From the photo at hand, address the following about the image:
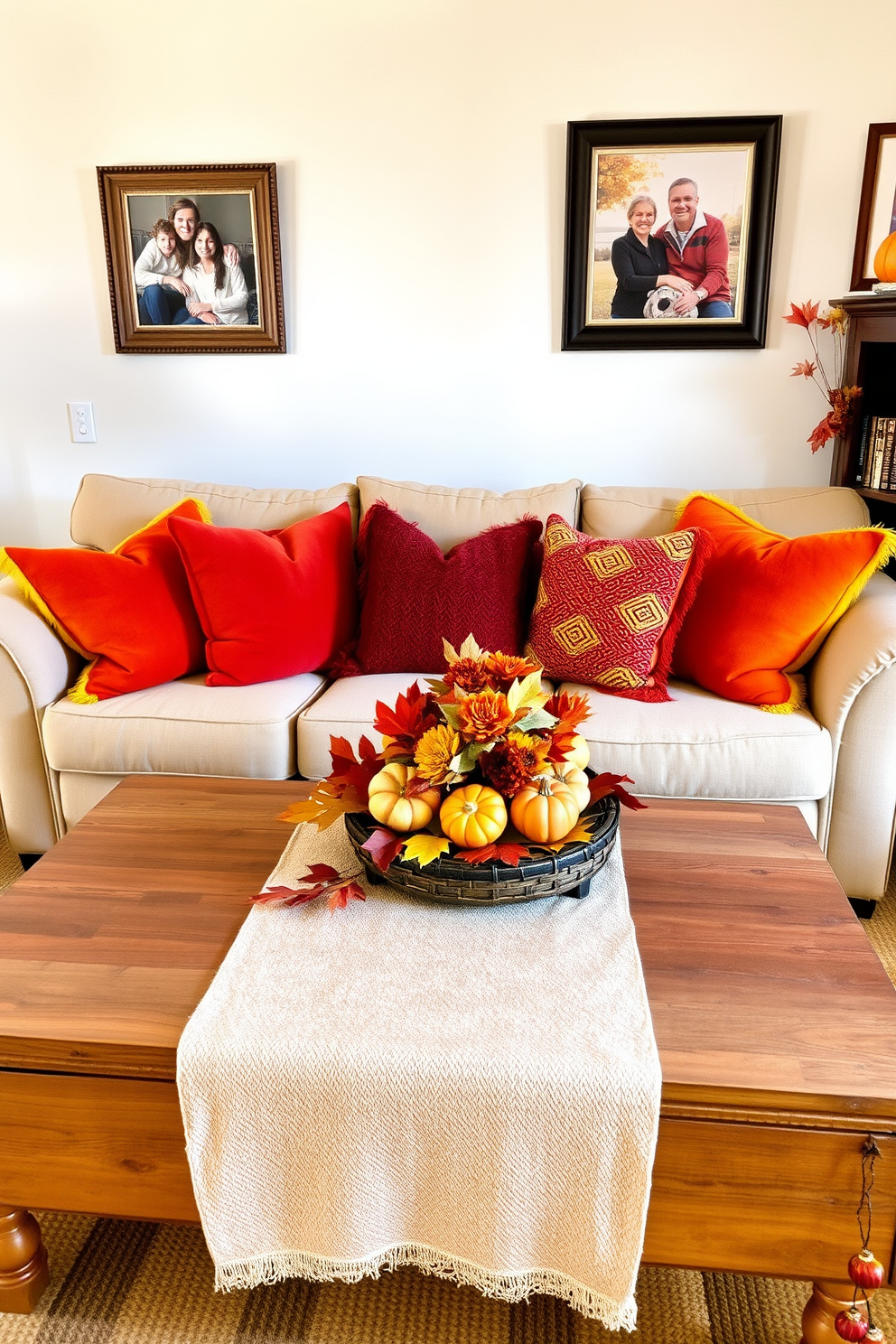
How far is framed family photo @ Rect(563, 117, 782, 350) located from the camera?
2699 millimetres

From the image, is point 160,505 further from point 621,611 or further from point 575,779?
point 575,779

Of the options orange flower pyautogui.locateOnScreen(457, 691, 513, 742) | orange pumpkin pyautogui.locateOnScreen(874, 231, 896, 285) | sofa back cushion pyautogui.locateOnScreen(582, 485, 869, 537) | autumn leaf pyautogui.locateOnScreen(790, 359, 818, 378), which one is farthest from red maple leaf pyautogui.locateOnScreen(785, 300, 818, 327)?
orange flower pyautogui.locateOnScreen(457, 691, 513, 742)

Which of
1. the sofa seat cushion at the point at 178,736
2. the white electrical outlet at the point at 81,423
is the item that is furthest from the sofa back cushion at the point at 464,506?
the white electrical outlet at the point at 81,423

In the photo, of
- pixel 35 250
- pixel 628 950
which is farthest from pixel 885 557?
pixel 35 250

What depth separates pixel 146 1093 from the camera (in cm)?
125

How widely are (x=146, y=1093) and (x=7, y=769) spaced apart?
53.1 inches

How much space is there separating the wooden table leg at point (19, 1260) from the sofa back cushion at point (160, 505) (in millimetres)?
1791

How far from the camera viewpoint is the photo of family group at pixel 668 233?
273cm

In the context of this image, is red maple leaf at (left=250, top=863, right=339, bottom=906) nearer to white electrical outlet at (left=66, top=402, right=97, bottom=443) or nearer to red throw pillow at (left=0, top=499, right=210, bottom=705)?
red throw pillow at (left=0, top=499, right=210, bottom=705)

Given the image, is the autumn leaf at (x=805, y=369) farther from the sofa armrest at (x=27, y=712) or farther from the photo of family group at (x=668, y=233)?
the sofa armrest at (x=27, y=712)

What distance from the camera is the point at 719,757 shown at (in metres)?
2.16

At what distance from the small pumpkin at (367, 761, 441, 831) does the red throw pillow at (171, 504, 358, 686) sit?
1036 millimetres

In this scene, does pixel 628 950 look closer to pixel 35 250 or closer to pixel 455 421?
pixel 455 421

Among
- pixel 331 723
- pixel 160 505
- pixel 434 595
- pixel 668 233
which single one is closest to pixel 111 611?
pixel 160 505
